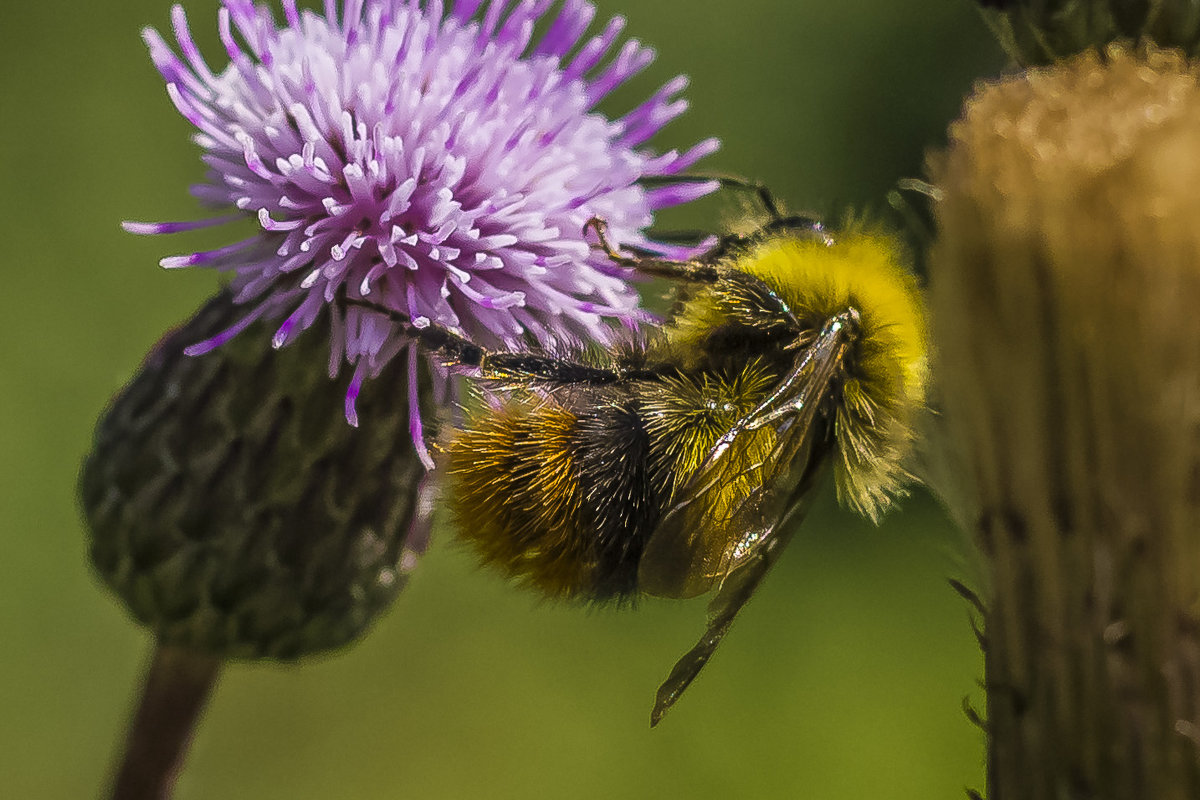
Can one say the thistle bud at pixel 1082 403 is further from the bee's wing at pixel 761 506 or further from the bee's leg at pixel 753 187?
the bee's leg at pixel 753 187

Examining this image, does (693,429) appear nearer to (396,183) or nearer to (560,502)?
(560,502)

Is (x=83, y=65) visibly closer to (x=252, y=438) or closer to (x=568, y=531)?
(x=252, y=438)

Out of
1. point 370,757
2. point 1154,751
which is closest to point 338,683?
point 370,757

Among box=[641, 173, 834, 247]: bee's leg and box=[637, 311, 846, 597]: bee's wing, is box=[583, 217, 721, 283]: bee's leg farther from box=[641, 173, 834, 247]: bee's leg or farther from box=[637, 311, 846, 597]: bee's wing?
box=[637, 311, 846, 597]: bee's wing

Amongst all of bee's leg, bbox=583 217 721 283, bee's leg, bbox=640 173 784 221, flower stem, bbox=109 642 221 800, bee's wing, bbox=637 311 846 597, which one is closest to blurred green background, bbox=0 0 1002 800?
flower stem, bbox=109 642 221 800

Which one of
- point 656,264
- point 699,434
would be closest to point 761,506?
point 699,434
